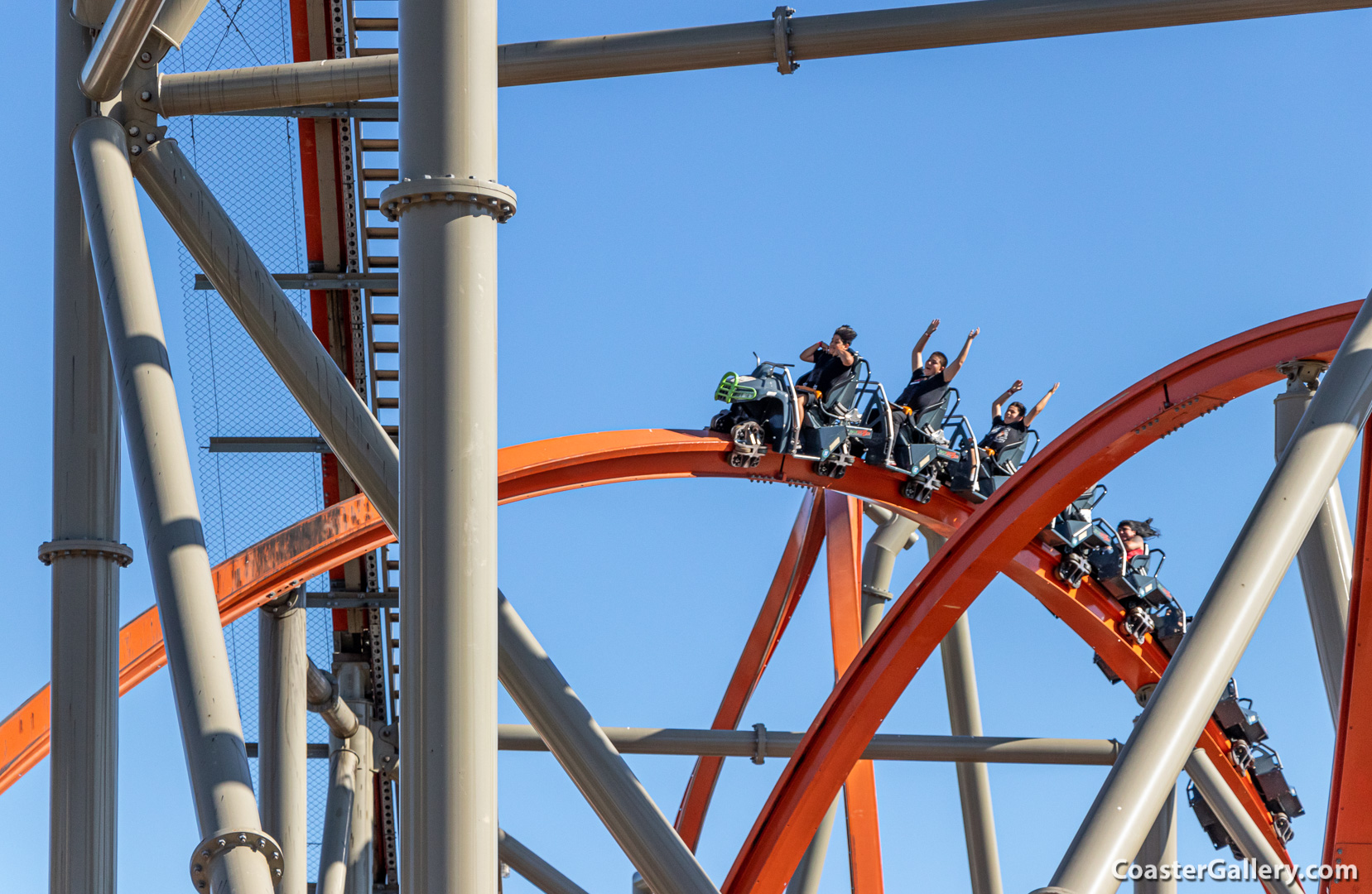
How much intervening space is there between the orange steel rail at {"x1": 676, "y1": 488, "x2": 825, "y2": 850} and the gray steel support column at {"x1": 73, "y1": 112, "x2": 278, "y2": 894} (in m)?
8.81

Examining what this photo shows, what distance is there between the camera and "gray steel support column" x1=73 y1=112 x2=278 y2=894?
4586 millimetres

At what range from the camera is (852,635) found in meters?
12.7

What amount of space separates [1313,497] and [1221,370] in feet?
16.1

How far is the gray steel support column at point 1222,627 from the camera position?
12.8ft

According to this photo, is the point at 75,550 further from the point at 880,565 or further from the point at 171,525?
the point at 880,565

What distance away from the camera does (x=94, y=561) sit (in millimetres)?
5699

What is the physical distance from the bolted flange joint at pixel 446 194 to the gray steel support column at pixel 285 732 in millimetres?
7759

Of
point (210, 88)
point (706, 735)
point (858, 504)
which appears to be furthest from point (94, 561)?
point (858, 504)

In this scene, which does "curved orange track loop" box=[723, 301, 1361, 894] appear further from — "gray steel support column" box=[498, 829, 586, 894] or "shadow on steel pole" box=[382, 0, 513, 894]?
"shadow on steel pole" box=[382, 0, 513, 894]

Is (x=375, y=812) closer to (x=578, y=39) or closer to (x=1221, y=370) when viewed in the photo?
(x=1221, y=370)

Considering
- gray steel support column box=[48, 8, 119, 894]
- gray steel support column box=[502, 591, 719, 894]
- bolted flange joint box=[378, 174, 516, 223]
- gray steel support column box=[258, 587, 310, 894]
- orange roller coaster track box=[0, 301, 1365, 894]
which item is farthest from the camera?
gray steel support column box=[258, 587, 310, 894]

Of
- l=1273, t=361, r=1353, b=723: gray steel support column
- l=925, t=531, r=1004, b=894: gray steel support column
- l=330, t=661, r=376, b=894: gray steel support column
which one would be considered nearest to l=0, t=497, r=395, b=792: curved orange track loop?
l=330, t=661, r=376, b=894: gray steel support column

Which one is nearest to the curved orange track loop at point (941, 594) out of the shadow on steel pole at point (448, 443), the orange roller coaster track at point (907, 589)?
the orange roller coaster track at point (907, 589)

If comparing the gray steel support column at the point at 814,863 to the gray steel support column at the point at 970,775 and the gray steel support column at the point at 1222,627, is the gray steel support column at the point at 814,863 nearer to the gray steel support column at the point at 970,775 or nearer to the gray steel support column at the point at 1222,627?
the gray steel support column at the point at 970,775
